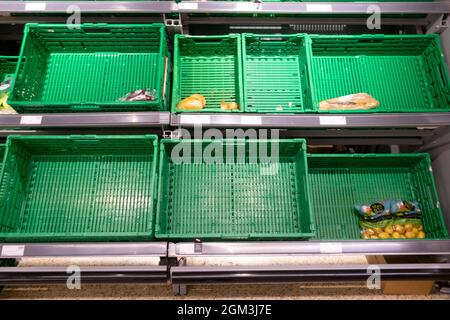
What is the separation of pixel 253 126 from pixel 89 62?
1.30 m

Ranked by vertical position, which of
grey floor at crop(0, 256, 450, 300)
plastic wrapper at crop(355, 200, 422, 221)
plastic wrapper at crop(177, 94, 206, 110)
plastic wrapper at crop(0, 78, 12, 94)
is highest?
plastic wrapper at crop(0, 78, 12, 94)

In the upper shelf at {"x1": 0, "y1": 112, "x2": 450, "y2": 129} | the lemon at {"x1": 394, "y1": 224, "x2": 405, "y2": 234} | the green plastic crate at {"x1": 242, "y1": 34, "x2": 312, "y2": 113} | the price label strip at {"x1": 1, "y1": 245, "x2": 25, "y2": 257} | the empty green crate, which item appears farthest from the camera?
the empty green crate

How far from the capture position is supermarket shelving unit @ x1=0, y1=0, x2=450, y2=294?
1.42 meters

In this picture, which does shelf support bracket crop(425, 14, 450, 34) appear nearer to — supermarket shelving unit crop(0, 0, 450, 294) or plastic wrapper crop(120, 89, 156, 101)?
supermarket shelving unit crop(0, 0, 450, 294)

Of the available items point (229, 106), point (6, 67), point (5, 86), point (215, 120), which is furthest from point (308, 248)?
point (6, 67)

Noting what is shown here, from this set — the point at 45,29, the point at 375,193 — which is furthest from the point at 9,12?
the point at 375,193

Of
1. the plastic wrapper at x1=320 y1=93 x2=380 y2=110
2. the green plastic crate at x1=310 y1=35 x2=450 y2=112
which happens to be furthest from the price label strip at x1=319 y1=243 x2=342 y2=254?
the green plastic crate at x1=310 y1=35 x2=450 y2=112

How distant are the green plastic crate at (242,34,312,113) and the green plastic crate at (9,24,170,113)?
574 mm

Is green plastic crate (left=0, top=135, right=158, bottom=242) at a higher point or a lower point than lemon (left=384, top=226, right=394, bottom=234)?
higher

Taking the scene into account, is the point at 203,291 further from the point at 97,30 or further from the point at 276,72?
the point at 97,30

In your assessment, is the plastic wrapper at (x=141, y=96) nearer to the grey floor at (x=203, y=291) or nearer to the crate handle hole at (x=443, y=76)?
the grey floor at (x=203, y=291)

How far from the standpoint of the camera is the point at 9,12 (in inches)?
71.3

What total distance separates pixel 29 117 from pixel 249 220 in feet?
4.55
